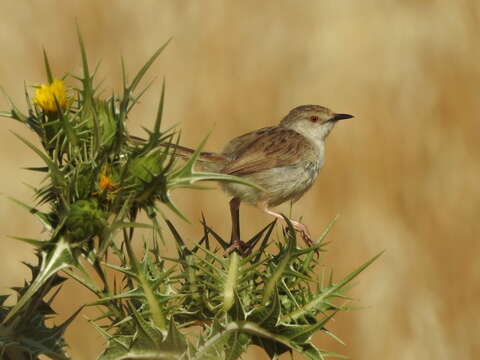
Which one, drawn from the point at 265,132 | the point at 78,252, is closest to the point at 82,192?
the point at 78,252

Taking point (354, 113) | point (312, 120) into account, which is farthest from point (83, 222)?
point (354, 113)

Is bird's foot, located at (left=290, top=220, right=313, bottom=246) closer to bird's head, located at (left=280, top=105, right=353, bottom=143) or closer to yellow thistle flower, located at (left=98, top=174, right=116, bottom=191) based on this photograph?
yellow thistle flower, located at (left=98, top=174, right=116, bottom=191)

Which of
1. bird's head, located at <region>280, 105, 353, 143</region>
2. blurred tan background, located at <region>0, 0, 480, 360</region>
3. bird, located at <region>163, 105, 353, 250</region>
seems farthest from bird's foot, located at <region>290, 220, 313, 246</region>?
blurred tan background, located at <region>0, 0, 480, 360</region>

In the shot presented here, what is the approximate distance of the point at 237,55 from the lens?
27.3ft

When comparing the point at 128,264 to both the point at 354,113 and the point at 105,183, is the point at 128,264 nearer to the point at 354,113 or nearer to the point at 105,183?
the point at 105,183

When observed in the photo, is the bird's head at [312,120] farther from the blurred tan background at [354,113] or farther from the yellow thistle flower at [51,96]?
the yellow thistle flower at [51,96]

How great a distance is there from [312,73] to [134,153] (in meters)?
6.00

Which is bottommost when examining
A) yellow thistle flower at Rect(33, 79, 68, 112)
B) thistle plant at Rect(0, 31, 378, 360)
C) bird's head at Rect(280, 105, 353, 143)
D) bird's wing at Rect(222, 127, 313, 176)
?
thistle plant at Rect(0, 31, 378, 360)

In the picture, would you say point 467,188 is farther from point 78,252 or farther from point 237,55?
point 78,252

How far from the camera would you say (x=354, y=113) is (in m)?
8.02

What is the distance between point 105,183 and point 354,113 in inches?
231

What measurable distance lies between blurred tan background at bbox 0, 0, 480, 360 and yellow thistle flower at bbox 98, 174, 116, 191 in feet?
17.1

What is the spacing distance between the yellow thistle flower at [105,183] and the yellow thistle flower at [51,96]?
0.86 ft

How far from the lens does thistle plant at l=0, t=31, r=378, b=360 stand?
7.57ft
